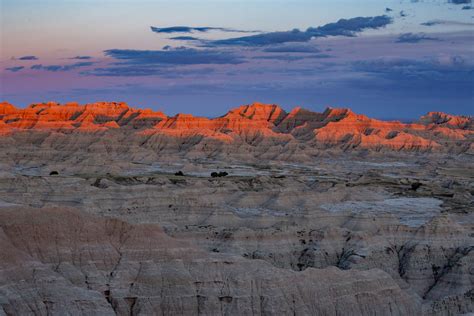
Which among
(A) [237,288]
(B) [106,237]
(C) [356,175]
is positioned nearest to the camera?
(A) [237,288]

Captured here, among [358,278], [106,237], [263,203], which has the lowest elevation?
[263,203]

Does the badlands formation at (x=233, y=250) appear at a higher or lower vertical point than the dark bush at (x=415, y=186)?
higher

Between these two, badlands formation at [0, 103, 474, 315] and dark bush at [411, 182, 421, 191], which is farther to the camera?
dark bush at [411, 182, 421, 191]

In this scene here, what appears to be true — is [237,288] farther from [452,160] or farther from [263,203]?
[452,160]

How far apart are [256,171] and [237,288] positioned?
314 ft

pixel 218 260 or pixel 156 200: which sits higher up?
pixel 218 260

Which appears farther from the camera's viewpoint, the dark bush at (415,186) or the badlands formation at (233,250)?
the dark bush at (415,186)

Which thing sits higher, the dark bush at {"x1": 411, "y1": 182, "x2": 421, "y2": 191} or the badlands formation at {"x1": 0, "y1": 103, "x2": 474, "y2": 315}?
the badlands formation at {"x1": 0, "y1": 103, "x2": 474, "y2": 315}

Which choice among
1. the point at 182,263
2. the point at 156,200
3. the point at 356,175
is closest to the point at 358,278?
the point at 182,263

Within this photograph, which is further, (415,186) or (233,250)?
(415,186)

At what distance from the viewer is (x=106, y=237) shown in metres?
36.5

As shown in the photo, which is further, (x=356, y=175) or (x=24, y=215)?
(x=356, y=175)

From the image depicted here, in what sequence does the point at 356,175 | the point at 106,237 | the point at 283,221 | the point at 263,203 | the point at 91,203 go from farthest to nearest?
the point at 356,175 < the point at 263,203 < the point at 91,203 < the point at 283,221 < the point at 106,237

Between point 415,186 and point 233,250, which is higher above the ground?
point 233,250
